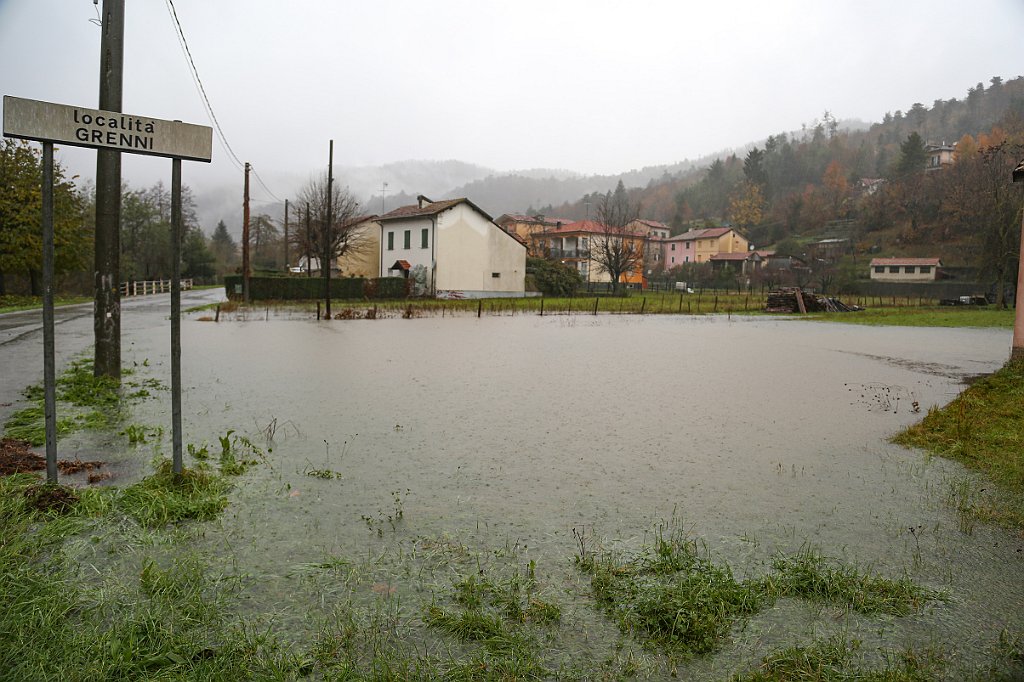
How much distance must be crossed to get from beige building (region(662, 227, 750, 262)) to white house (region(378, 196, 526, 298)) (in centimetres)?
5514

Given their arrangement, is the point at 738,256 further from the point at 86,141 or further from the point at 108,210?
the point at 86,141

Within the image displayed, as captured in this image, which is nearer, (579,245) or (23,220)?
(23,220)

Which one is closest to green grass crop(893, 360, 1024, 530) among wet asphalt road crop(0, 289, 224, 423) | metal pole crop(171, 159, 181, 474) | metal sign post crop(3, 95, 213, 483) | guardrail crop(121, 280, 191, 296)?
metal pole crop(171, 159, 181, 474)

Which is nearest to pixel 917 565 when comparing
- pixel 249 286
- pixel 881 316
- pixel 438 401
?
pixel 438 401

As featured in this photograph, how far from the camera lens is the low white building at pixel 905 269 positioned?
7238cm

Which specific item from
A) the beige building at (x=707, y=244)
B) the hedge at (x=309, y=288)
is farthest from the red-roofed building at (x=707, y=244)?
the hedge at (x=309, y=288)

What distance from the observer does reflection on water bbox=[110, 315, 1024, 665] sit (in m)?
4.45

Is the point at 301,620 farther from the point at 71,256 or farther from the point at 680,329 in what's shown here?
the point at 71,256

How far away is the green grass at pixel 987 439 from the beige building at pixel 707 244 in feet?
306

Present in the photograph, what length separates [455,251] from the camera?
49.4m

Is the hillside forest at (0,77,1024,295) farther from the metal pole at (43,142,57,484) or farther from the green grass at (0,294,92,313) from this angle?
the metal pole at (43,142,57,484)

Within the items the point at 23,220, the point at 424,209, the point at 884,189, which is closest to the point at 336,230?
the point at 424,209

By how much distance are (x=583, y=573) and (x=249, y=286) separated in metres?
41.8

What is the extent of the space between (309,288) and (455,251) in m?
10.8
